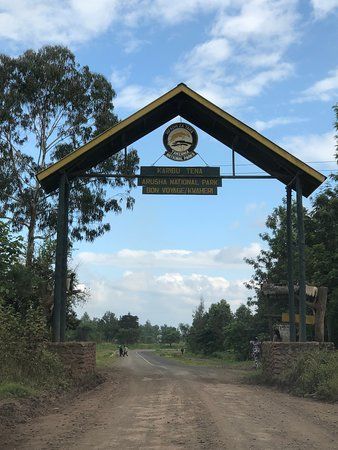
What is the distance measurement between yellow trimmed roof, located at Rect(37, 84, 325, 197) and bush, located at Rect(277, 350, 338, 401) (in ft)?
20.2

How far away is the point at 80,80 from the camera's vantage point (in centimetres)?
3106

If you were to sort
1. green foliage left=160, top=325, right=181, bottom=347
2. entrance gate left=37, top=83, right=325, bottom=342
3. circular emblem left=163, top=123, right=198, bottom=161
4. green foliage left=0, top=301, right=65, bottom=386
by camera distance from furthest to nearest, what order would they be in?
green foliage left=160, top=325, right=181, bottom=347, circular emblem left=163, top=123, right=198, bottom=161, entrance gate left=37, top=83, right=325, bottom=342, green foliage left=0, top=301, right=65, bottom=386

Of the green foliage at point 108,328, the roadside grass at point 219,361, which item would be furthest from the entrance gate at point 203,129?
the green foliage at point 108,328

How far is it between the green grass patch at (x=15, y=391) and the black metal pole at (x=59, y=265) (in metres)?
4.90

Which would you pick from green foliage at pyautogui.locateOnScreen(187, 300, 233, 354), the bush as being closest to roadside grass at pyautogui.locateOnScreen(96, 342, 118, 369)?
green foliage at pyautogui.locateOnScreen(187, 300, 233, 354)

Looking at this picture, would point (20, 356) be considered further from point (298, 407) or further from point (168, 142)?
point (168, 142)

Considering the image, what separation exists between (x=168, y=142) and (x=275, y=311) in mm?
30721

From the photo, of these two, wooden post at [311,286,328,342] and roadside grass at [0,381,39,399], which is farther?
wooden post at [311,286,328,342]

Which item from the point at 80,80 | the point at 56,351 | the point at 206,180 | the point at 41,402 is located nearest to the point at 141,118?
→ the point at 206,180

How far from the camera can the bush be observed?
1289 cm

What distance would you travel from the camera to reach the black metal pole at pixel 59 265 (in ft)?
56.6

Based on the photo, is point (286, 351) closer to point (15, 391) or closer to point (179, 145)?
point (179, 145)

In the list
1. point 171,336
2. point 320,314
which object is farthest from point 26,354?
point 171,336

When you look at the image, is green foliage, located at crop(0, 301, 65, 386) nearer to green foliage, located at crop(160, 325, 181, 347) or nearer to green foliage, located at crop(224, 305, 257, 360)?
green foliage, located at crop(224, 305, 257, 360)
